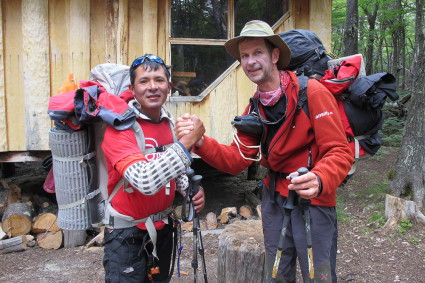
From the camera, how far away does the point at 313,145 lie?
2572 millimetres

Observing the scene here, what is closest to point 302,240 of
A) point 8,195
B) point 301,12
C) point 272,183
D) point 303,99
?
point 272,183

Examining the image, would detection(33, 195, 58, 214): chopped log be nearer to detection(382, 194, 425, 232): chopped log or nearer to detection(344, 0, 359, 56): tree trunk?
detection(382, 194, 425, 232): chopped log

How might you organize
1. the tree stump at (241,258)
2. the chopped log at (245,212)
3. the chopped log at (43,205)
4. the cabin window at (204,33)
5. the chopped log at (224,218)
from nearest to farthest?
the tree stump at (241,258)
the cabin window at (204,33)
the chopped log at (224,218)
the chopped log at (245,212)
the chopped log at (43,205)

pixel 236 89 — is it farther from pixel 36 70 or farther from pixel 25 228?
pixel 25 228

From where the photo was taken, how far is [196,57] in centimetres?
625

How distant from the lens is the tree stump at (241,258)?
3.64m

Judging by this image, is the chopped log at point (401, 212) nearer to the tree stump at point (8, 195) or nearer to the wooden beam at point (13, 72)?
the wooden beam at point (13, 72)

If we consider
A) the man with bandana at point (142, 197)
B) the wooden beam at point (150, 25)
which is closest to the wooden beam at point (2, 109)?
the wooden beam at point (150, 25)

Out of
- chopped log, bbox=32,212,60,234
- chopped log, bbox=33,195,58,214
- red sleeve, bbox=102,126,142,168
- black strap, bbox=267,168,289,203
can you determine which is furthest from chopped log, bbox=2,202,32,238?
black strap, bbox=267,168,289,203

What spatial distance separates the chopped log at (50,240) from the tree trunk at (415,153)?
603 centimetres

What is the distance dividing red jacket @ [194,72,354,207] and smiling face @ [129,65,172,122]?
51cm

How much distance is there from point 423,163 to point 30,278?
6621 mm

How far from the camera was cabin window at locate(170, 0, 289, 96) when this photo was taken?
6.20 meters

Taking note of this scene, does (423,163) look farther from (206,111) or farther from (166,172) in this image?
(166,172)
